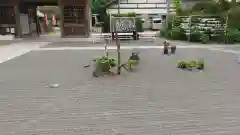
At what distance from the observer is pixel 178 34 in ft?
56.4

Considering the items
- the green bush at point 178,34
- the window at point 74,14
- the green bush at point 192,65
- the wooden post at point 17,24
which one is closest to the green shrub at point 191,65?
the green bush at point 192,65

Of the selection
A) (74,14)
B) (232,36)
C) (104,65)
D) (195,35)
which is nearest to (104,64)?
(104,65)

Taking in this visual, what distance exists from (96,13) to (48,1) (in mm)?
8836

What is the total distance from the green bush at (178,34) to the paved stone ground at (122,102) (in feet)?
27.9

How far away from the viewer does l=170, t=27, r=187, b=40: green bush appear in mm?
16984

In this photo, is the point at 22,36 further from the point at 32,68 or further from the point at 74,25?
the point at 32,68

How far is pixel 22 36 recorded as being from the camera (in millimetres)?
20781

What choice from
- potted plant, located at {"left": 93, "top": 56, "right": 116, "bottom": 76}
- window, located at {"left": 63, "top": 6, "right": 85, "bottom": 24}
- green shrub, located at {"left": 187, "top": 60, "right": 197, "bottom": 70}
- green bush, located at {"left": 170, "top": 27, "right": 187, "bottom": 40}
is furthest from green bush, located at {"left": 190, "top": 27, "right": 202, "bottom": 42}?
potted plant, located at {"left": 93, "top": 56, "right": 116, "bottom": 76}

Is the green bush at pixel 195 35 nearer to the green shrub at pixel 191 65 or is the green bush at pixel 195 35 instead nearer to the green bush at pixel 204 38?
the green bush at pixel 204 38

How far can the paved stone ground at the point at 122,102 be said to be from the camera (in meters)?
4.11

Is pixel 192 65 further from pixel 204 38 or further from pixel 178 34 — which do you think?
pixel 178 34

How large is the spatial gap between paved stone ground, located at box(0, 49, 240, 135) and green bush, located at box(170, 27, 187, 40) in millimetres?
8504

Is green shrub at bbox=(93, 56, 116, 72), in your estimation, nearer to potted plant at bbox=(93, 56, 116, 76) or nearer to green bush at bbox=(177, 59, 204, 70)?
potted plant at bbox=(93, 56, 116, 76)

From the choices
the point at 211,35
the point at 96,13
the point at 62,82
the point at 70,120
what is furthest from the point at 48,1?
the point at 70,120
